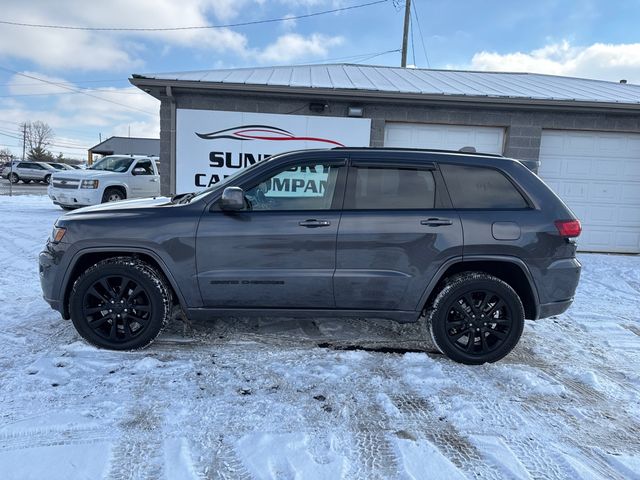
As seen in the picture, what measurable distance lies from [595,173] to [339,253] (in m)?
7.75

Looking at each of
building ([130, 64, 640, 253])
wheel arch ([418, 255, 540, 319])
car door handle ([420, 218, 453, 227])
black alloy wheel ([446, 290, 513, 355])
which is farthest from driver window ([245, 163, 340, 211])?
building ([130, 64, 640, 253])

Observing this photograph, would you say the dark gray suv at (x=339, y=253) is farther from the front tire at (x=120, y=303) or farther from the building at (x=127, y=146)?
the building at (x=127, y=146)

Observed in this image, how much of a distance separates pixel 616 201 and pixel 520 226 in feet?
22.8

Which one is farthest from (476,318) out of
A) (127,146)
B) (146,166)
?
(127,146)

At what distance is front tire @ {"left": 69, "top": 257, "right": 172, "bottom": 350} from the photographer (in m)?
3.57

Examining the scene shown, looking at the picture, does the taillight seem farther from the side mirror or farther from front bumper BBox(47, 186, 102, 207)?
front bumper BBox(47, 186, 102, 207)

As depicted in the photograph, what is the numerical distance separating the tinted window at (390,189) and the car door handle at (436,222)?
0.14 meters

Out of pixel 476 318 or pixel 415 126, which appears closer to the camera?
pixel 476 318

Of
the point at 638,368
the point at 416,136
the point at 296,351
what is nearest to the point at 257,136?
the point at 416,136

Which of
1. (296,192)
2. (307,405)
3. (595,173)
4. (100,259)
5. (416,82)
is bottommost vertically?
(307,405)

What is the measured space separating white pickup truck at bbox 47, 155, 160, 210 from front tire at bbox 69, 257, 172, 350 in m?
9.64

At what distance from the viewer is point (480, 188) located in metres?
3.69

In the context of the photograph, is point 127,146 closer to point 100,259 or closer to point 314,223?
point 100,259

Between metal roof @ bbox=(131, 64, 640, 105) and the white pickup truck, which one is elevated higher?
metal roof @ bbox=(131, 64, 640, 105)
